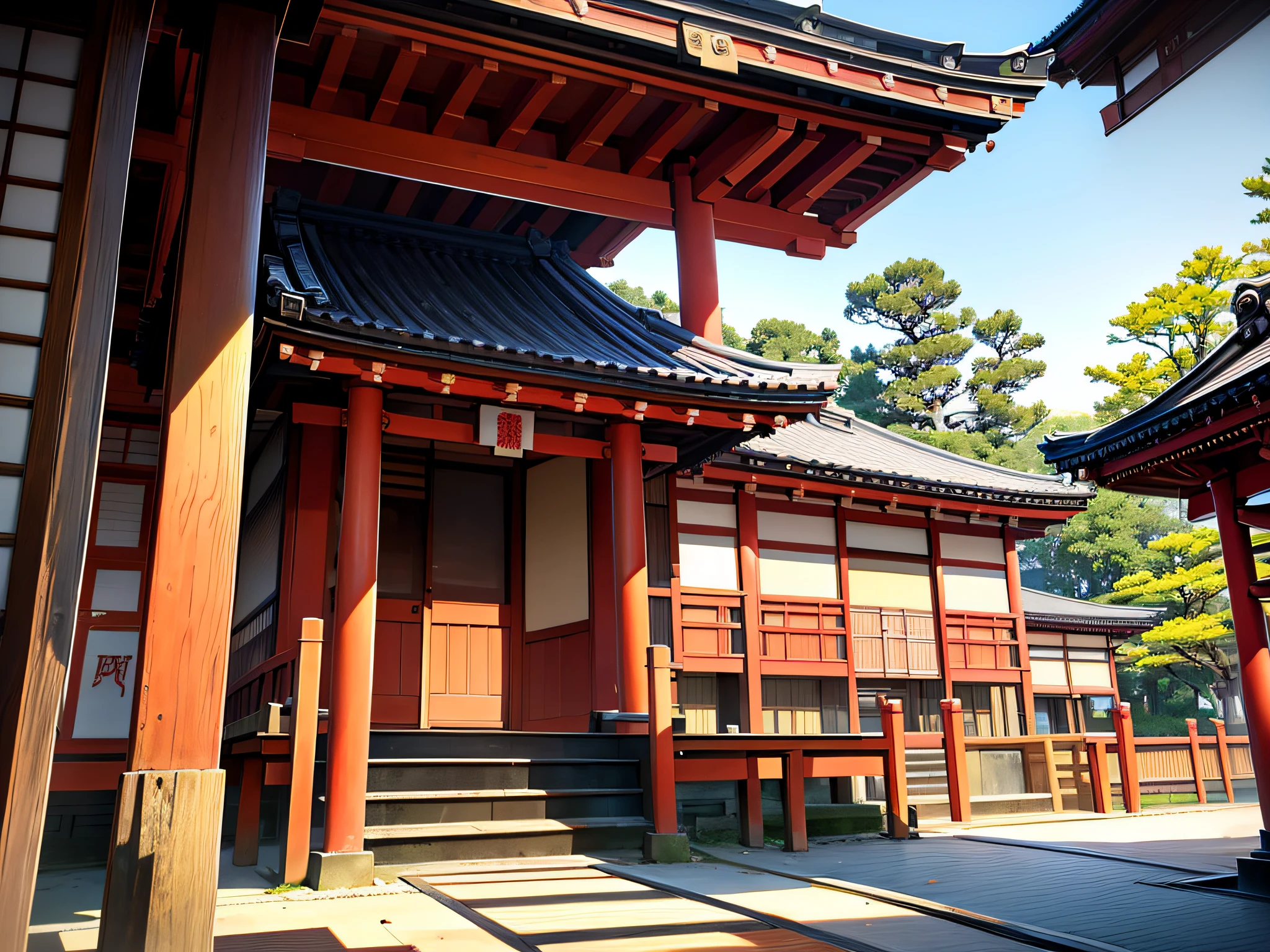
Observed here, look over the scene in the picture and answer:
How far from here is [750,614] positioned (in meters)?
11.4

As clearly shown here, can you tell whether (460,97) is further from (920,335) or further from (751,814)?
(920,335)

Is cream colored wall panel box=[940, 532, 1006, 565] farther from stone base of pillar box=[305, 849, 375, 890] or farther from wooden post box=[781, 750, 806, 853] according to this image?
stone base of pillar box=[305, 849, 375, 890]

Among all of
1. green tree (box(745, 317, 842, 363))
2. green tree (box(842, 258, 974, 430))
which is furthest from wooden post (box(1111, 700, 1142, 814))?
green tree (box(745, 317, 842, 363))

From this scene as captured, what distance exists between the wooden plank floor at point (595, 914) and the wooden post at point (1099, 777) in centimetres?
833

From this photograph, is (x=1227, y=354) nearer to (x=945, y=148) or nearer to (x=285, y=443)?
(x=945, y=148)

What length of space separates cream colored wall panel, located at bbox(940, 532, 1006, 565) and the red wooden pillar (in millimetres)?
5924

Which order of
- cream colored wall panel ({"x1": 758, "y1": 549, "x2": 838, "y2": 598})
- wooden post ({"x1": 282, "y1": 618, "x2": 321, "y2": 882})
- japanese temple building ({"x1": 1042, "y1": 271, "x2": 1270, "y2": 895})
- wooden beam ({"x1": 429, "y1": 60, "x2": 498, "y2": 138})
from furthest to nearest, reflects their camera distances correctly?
cream colored wall panel ({"x1": 758, "y1": 549, "x2": 838, "y2": 598})
wooden beam ({"x1": 429, "y1": 60, "x2": 498, "y2": 138})
japanese temple building ({"x1": 1042, "y1": 271, "x2": 1270, "y2": 895})
wooden post ({"x1": 282, "y1": 618, "x2": 321, "y2": 882})

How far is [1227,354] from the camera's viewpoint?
25.6ft

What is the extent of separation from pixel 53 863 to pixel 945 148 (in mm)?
11870

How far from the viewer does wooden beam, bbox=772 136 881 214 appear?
11.0 metres

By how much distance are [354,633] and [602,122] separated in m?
6.24

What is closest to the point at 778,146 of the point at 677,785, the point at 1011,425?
the point at 677,785

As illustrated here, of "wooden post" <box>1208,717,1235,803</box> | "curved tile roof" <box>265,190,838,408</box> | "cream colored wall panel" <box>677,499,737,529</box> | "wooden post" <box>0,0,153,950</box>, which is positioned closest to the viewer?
"wooden post" <box>0,0,153,950</box>

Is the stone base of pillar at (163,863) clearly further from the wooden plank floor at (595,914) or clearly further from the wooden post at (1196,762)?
the wooden post at (1196,762)
